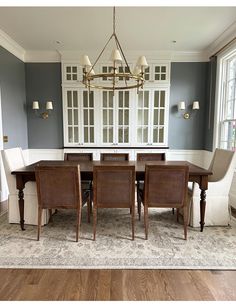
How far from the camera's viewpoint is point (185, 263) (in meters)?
1.98

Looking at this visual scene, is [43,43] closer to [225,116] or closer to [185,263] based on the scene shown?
[225,116]

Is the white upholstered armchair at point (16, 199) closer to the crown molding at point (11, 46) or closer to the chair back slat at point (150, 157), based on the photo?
the chair back slat at point (150, 157)

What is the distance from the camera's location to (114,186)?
233cm

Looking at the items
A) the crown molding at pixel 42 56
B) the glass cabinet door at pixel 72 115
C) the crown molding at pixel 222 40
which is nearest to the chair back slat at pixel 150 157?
the glass cabinet door at pixel 72 115

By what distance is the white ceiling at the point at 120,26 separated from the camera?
2996mm

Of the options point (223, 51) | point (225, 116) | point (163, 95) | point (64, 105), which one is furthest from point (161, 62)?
point (64, 105)

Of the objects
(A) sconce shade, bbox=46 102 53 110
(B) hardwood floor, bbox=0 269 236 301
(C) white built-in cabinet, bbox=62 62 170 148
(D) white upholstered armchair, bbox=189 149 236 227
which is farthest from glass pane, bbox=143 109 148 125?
(B) hardwood floor, bbox=0 269 236 301

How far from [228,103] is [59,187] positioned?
3523 mm

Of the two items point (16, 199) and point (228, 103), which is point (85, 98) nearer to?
point (16, 199)

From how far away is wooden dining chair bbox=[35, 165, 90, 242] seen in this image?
229cm

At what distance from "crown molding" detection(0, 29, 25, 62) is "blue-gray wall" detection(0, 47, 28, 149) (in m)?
0.08

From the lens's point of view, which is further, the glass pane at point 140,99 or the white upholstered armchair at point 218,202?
the glass pane at point 140,99

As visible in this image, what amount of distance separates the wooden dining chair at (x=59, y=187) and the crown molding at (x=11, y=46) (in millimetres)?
2829

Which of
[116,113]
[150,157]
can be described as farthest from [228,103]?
[116,113]
